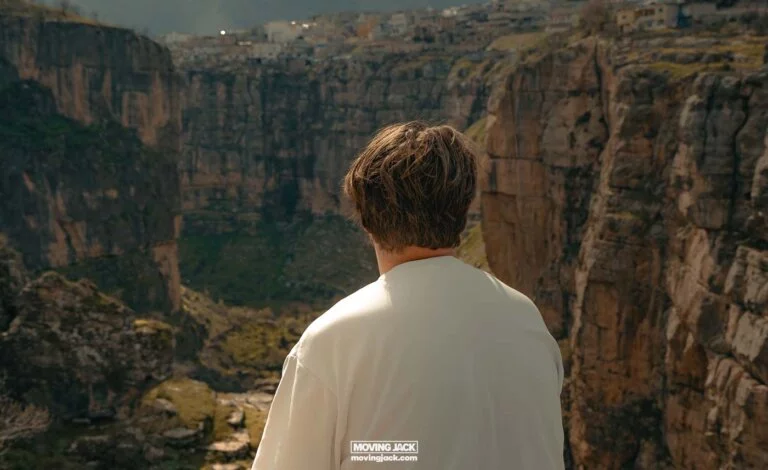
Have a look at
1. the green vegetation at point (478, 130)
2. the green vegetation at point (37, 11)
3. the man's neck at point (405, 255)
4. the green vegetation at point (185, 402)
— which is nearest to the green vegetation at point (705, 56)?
the green vegetation at point (185, 402)

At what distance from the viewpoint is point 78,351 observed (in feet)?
90.5

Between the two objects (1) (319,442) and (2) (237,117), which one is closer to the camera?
(1) (319,442)

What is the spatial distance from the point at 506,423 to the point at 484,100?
2678 inches

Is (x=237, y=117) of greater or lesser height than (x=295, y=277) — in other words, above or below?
above

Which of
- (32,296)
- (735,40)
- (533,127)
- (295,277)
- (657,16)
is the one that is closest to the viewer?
(32,296)

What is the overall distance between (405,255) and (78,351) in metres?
25.1

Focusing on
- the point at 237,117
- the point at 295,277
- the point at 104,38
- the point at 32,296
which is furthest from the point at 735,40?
the point at 237,117

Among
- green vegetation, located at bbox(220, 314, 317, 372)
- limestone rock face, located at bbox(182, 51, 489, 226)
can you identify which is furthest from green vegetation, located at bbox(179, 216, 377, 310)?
green vegetation, located at bbox(220, 314, 317, 372)

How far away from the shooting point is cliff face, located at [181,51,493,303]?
267 ft

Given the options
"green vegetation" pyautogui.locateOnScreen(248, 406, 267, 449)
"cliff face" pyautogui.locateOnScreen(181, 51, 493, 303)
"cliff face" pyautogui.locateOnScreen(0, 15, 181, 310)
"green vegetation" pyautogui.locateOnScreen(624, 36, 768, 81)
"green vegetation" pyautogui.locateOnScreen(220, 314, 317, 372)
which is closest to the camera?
"green vegetation" pyautogui.locateOnScreen(624, 36, 768, 81)

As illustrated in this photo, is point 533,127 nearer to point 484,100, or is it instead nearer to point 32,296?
point 32,296

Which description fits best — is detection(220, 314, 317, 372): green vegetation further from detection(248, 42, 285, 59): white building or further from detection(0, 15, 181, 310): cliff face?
detection(248, 42, 285, 59): white building

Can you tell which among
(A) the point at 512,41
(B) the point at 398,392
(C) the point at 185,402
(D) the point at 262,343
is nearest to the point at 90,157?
(D) the point at 262,343

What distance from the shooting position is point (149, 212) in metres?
62.2
